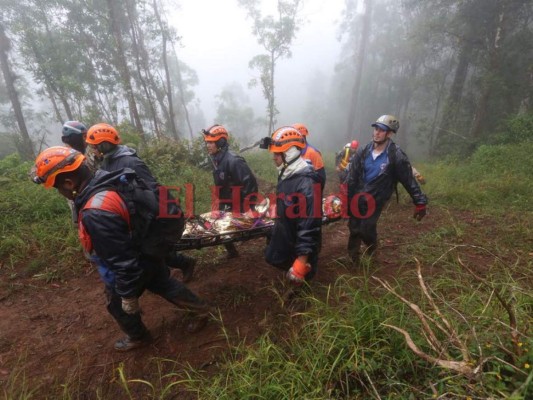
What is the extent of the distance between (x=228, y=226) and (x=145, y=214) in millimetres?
1383

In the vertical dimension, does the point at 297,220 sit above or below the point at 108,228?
below

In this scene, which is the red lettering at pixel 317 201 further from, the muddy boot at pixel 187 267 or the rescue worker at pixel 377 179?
the muddy boot at pixel 187 267

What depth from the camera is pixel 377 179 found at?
3520mm

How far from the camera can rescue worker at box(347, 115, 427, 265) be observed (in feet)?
11.3

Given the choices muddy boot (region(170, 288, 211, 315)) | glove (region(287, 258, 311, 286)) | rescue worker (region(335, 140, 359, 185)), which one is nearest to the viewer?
glove (region(287, 258, 311, 286))

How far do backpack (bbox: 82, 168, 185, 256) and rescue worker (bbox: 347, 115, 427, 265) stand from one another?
91.3 inches

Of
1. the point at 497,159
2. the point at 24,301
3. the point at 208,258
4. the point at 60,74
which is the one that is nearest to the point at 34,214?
the point at 24,301

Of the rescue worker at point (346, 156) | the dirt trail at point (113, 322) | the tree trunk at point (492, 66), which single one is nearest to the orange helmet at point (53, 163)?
the dirt trail at point (113, 322)

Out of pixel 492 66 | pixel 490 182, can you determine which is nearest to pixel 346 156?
pixel 490 182

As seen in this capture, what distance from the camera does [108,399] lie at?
91.3 inches

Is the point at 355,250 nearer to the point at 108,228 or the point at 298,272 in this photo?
the point at 298,272

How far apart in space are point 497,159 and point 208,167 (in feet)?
33.4

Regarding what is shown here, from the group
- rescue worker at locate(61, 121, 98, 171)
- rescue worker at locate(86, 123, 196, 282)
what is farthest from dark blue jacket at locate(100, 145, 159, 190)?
rescue worker at locate(61, 121, 98, 171)

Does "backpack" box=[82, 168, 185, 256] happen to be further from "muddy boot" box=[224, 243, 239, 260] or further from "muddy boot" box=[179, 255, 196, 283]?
"muddy boot" box=[224, 243, 239, 260]
